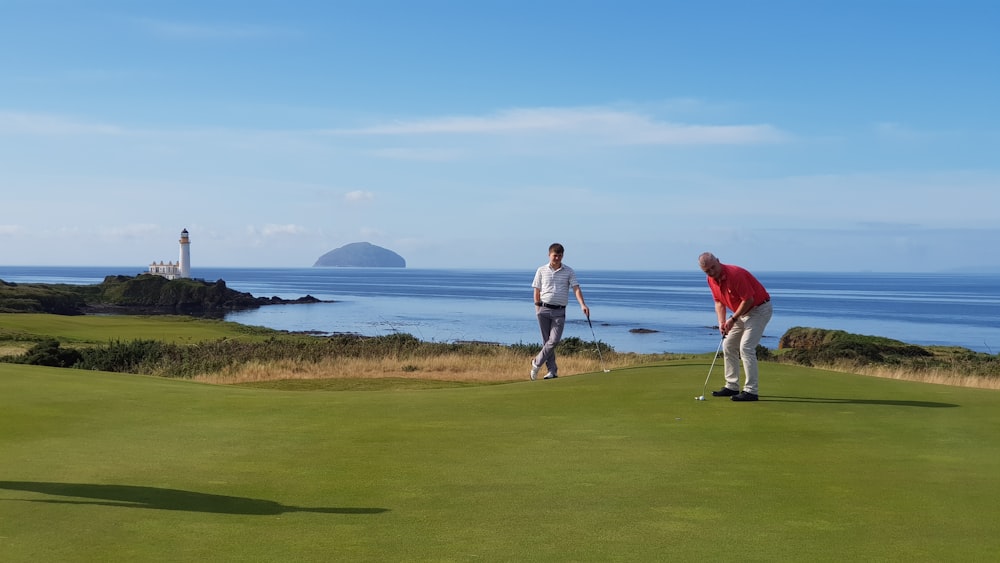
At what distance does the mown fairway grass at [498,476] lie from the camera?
6.12 m

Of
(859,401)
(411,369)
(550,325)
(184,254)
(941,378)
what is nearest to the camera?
(859,401)

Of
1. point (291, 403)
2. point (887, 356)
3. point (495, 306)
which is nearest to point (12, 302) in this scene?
point (495, 306)

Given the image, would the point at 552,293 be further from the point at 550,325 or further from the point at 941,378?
the point at 941,378

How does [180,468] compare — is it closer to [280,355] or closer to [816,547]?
[816,547]

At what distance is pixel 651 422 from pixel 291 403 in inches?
202

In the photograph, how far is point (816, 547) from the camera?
602 centimetres

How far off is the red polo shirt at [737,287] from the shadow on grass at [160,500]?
7.11m

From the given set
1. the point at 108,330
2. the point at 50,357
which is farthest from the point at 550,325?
the point at 108,330

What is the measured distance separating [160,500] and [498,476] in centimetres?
280

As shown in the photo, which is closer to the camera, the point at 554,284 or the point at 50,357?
the point at 554,284

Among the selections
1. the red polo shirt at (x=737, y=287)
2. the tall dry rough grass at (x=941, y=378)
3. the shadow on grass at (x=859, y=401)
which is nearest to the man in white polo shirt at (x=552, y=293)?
the red polo shirt at (x=737, y=287)

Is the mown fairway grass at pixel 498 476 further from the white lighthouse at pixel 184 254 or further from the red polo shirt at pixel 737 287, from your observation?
the white lighthouse at pixel 184 254

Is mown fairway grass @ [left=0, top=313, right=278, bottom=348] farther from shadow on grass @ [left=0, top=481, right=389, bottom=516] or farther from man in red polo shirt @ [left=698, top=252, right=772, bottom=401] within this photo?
shadow on grass @ [left=0, top=481, right=389, bottom=516]

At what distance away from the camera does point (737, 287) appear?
41.8 feet
